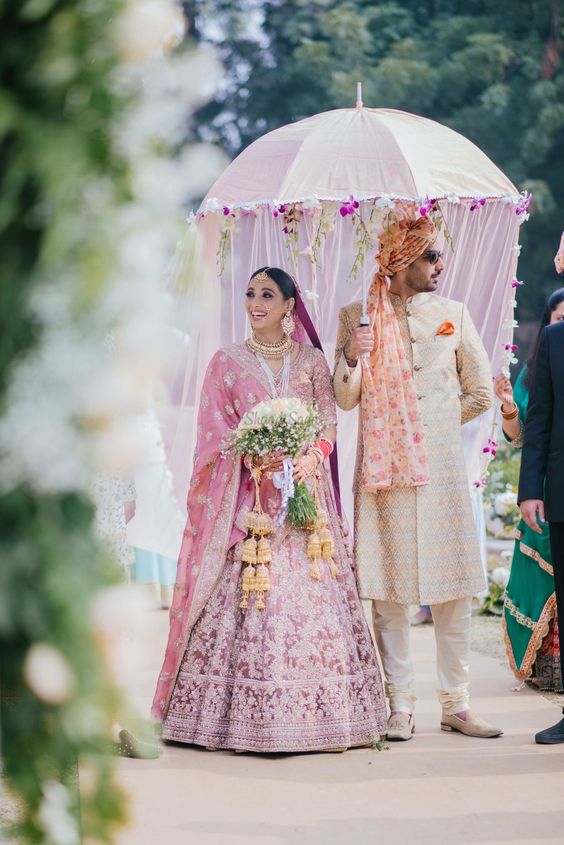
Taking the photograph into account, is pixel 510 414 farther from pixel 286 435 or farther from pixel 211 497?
pixel 211 497

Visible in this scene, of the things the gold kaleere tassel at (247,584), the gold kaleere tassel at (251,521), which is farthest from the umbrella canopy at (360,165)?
the gold kaleere tassel at (247,584)

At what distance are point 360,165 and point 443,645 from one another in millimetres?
2073

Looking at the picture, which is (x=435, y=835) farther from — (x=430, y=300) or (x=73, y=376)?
(x=73, y=376)

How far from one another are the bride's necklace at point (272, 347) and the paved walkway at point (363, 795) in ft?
4.84

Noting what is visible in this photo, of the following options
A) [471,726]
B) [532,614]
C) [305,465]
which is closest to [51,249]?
[305,465]

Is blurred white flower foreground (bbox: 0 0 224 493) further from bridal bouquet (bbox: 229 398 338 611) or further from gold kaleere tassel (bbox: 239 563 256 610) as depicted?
gold kaleere tassel (bbox: 239 563 256 610)

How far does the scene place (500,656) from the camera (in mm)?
6992

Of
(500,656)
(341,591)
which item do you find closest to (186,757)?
(341,591)

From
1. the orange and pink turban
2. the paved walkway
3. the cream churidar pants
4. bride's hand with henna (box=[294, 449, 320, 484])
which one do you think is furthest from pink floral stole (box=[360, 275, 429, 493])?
the paved walkway

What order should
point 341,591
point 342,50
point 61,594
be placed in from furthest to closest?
point 342,50 → point 341,591 → point 61,594

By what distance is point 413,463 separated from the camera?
5.01m

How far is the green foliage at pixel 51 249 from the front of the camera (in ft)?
4.75

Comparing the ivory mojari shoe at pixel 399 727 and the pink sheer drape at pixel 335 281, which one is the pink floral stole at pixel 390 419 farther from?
the ivory mojari shoe at pixel 399 727

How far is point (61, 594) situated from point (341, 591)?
12.0 feet
